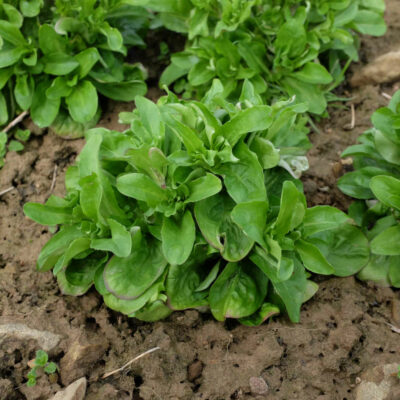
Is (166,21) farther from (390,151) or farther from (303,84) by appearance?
(390,151)

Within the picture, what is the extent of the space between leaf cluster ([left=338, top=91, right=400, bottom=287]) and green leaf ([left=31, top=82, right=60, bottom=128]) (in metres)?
2.02

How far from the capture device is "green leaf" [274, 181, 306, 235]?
2.42 meters

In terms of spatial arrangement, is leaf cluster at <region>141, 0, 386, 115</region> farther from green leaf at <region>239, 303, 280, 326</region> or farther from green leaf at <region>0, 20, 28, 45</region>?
green leaf at <region>239, 303, 280, 326</region>

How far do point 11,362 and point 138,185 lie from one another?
107 cm

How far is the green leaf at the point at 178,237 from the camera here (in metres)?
2.48

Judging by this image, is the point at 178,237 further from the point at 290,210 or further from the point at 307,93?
the point at 307,93

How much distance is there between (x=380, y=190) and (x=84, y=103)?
2086mm

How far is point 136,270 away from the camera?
2715 mm

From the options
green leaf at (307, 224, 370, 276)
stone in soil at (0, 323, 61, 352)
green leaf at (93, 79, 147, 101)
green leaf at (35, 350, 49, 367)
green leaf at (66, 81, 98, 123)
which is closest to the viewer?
green leaf at (35, 350, 49, 367)

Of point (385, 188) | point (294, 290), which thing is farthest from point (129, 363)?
point (385, 188)

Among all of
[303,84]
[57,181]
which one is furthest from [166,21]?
[57,181]

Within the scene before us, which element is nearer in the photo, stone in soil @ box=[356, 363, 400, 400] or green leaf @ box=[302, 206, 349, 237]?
stone in soil @ box=[356, 363, 400, 400]

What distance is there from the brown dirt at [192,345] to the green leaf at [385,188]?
1.82 ft

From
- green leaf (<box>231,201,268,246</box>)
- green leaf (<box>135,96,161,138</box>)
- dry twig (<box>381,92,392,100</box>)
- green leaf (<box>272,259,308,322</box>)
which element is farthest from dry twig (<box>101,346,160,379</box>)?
dry twig (<box>381,92,392,100</box>)
